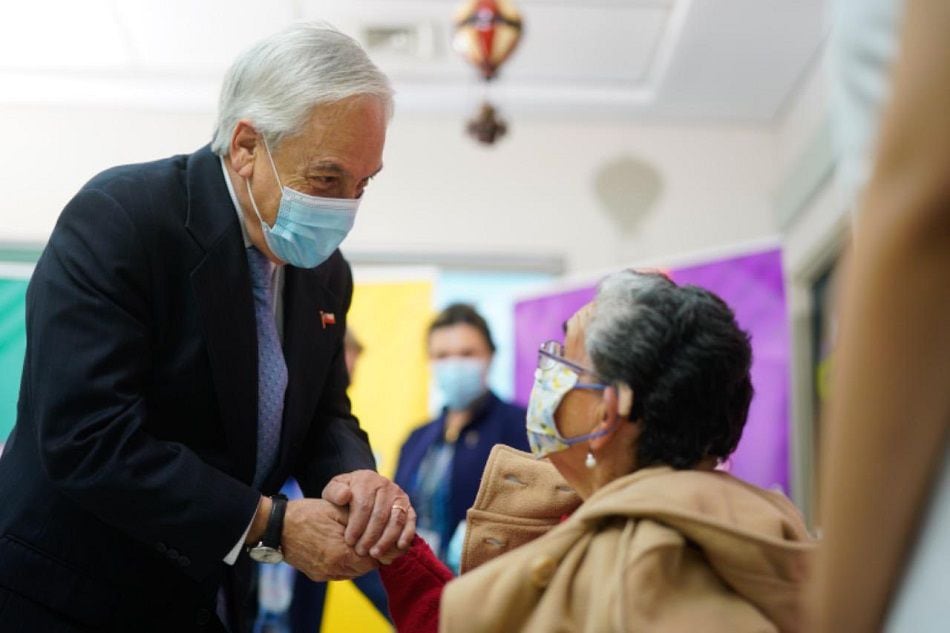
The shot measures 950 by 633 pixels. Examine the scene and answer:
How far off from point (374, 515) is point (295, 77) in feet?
2.10

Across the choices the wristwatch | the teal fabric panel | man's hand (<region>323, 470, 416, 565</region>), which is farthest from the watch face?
the teal fabric panel

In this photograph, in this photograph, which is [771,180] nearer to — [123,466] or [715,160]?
[715,160]

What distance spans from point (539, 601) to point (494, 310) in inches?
182

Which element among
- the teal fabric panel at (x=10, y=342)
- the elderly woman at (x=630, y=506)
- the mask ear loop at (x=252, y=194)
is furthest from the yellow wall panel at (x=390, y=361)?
the elderly woman at (x=630, y=506)

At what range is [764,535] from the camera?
1.24 metres

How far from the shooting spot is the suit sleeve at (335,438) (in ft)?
6.49

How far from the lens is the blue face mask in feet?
6.22

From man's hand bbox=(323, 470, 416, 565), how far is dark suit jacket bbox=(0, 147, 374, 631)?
0.14 m

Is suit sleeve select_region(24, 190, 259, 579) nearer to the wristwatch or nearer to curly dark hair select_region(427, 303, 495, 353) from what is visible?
the wristwatch

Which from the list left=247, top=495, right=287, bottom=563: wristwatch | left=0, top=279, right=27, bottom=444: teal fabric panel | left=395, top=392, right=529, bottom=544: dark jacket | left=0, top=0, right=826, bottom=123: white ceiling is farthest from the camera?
left=0, top=0, right=826, bottom=123: white ceiling

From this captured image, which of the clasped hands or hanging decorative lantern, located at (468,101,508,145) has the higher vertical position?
hanging decorative lantern, located at (468,101,508,145)

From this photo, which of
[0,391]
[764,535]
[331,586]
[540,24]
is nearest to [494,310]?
[540,24]

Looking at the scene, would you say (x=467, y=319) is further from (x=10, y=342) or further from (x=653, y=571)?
(x=653, y=571)

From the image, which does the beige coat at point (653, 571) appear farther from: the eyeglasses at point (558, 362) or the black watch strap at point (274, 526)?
the black watch strap at point (274, 526)
